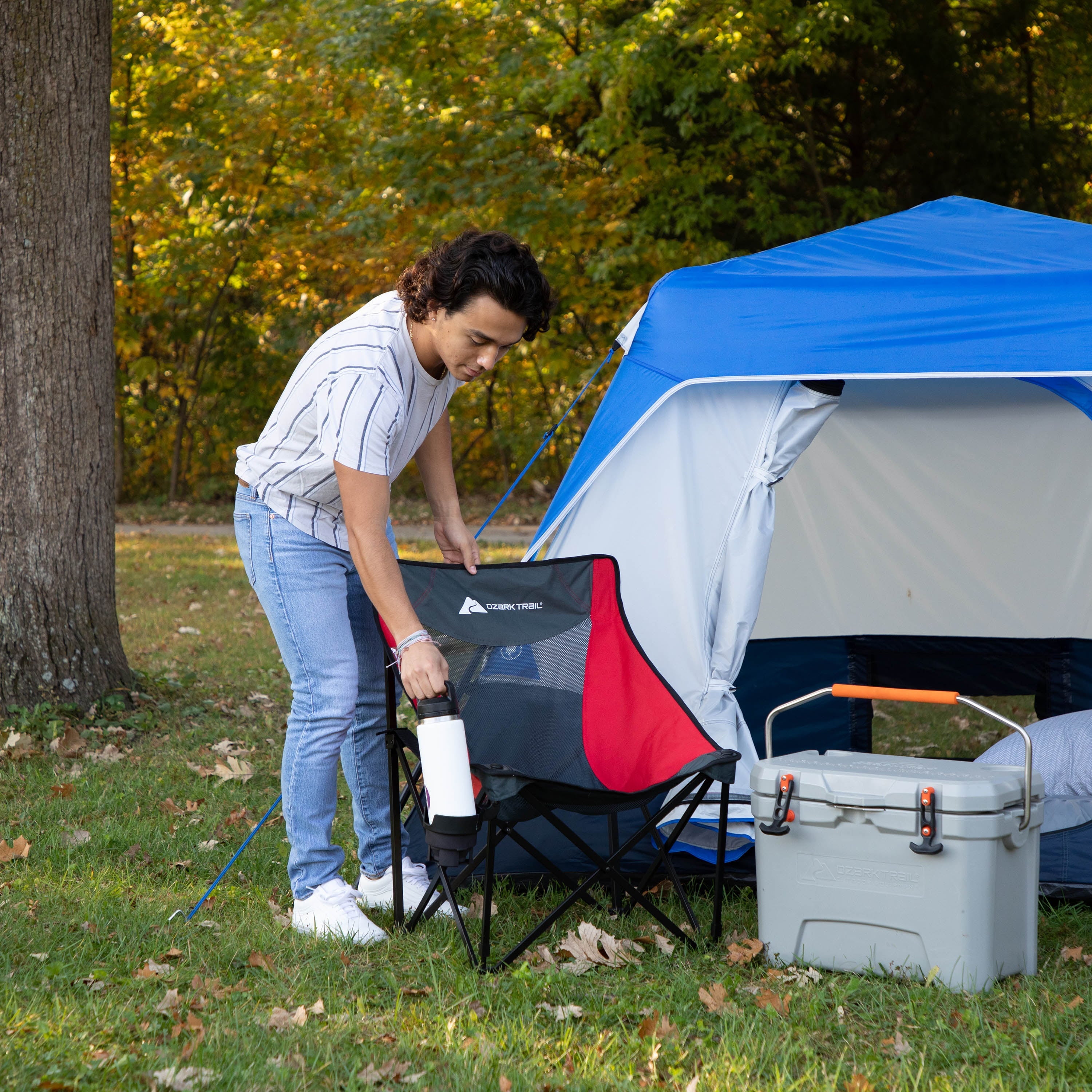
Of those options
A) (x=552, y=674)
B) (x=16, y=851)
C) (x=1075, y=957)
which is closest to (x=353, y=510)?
(x=552, y=674)

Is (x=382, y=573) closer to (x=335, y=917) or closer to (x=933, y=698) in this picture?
(x=335, y=917)

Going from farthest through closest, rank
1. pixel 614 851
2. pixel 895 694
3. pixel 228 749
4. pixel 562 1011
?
1. pixel 228 749
2. pixel 614 851
3. pixel 895 694
4. pixel 562 1011

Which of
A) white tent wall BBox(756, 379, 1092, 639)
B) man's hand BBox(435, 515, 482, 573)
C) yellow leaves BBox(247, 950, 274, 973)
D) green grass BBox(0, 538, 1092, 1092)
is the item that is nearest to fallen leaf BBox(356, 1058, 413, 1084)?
green grass BBox(0, 538, 1092, 1092)

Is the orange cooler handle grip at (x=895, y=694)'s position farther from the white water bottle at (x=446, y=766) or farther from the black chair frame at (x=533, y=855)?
the white water bottle at (x=446, y=766)

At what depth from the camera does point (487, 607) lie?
9.16 ft

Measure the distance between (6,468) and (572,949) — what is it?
275cm

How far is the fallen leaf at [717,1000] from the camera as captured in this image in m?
2.19

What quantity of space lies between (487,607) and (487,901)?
0.75 m

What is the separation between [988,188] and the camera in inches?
313

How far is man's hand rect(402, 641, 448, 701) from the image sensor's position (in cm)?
225

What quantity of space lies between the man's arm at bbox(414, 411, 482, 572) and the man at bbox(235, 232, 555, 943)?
0.14ft

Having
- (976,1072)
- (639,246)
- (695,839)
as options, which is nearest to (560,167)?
(639,246)

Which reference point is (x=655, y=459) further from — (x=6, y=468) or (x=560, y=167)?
(x=560, y=167)

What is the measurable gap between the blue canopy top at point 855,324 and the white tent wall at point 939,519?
45.1 inches
